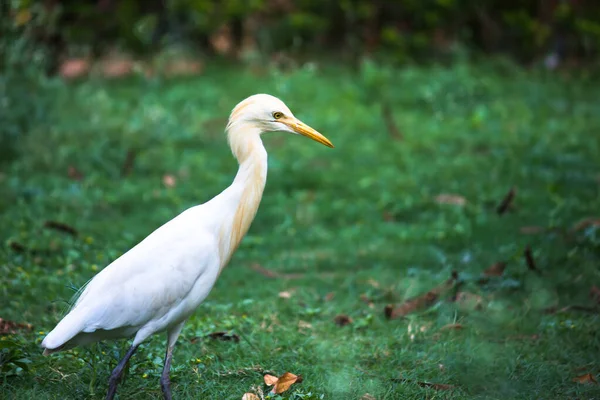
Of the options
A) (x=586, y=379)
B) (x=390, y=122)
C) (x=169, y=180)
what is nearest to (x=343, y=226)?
(x=169, y=180)

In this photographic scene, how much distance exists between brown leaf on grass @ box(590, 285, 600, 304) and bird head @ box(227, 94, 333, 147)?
2152mm

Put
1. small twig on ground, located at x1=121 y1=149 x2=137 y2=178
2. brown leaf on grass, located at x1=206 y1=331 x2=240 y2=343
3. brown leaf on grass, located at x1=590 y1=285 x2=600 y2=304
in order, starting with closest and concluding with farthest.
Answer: brown leaf on grass, located at x1=206 y1=331 x2=240 y2=343, brown leaf on grass, located at x1=590 y1=285 x2=600 y2=304, small twig on ground, located at x1=121 y1=149 x2=137 y2=178

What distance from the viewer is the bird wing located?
3.70 meters

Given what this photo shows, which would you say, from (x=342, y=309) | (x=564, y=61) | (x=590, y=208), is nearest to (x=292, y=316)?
(x=342, y=309)

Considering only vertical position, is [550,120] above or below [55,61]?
below

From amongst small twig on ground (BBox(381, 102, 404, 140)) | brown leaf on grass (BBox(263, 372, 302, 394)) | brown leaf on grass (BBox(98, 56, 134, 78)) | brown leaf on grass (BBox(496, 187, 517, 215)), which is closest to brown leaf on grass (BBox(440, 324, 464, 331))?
brown leaf on grass (BBox(263, 372, 302, 394))

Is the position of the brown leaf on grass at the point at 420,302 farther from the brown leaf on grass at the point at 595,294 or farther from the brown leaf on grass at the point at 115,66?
the brown leaf on grass at the point at 115,66

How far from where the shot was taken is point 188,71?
11570mm

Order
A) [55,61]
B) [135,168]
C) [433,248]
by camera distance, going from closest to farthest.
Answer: [433,248]
[135,168]
[55,61]

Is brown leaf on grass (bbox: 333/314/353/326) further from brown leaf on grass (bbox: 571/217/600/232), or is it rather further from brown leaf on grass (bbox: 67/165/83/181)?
brown leaf on grass (bbox: 67/165/83/181)

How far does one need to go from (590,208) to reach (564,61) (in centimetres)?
572

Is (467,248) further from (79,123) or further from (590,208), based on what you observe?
(79,123)

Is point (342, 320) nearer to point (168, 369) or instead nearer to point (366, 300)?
point (366, 300)

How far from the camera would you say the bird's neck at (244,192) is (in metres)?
4.00
